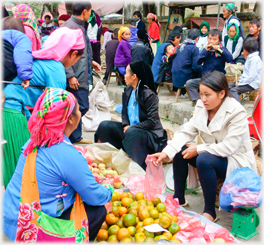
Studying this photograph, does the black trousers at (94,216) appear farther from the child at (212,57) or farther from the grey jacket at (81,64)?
the child at (212,57)

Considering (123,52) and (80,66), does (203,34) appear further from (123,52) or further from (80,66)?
(80,66)

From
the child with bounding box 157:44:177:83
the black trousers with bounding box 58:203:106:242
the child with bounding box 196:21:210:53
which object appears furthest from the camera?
the child with bounding box 196:21:210:53

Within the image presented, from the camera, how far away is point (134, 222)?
2.24m

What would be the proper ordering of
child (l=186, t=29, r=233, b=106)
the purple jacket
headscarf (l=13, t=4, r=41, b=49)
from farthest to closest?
the purple jacket → child (l=186, t=29, r=233, b=106) → headscarf (l=13, t=4, r=41, b=49)

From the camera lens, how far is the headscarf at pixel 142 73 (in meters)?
3.31

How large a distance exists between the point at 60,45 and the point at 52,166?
145 cm

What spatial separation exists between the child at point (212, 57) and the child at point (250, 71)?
0.49 meters

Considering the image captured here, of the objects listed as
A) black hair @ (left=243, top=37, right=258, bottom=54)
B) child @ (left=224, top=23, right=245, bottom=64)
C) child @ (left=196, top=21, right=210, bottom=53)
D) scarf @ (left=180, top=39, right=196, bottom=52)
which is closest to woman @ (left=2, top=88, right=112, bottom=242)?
black hair @ (left=243, top=37, right=258, bottom=54)

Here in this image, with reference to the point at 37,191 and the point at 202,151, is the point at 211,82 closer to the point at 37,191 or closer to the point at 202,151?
the point at 202,151

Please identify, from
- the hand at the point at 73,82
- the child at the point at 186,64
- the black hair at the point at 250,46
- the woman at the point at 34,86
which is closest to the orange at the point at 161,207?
the woman at the point at 34,86

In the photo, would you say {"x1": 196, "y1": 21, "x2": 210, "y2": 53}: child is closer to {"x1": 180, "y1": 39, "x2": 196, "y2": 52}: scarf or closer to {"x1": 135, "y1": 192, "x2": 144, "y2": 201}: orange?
{"x1": 180, "y1": 39, "x2": 196, "y2": 52}: scarf

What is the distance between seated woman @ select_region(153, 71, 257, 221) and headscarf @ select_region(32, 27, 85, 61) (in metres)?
1.32

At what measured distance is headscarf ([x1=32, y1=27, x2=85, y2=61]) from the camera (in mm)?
2637

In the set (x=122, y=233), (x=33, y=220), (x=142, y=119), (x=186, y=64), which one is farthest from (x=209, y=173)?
(x=186, y=64)
